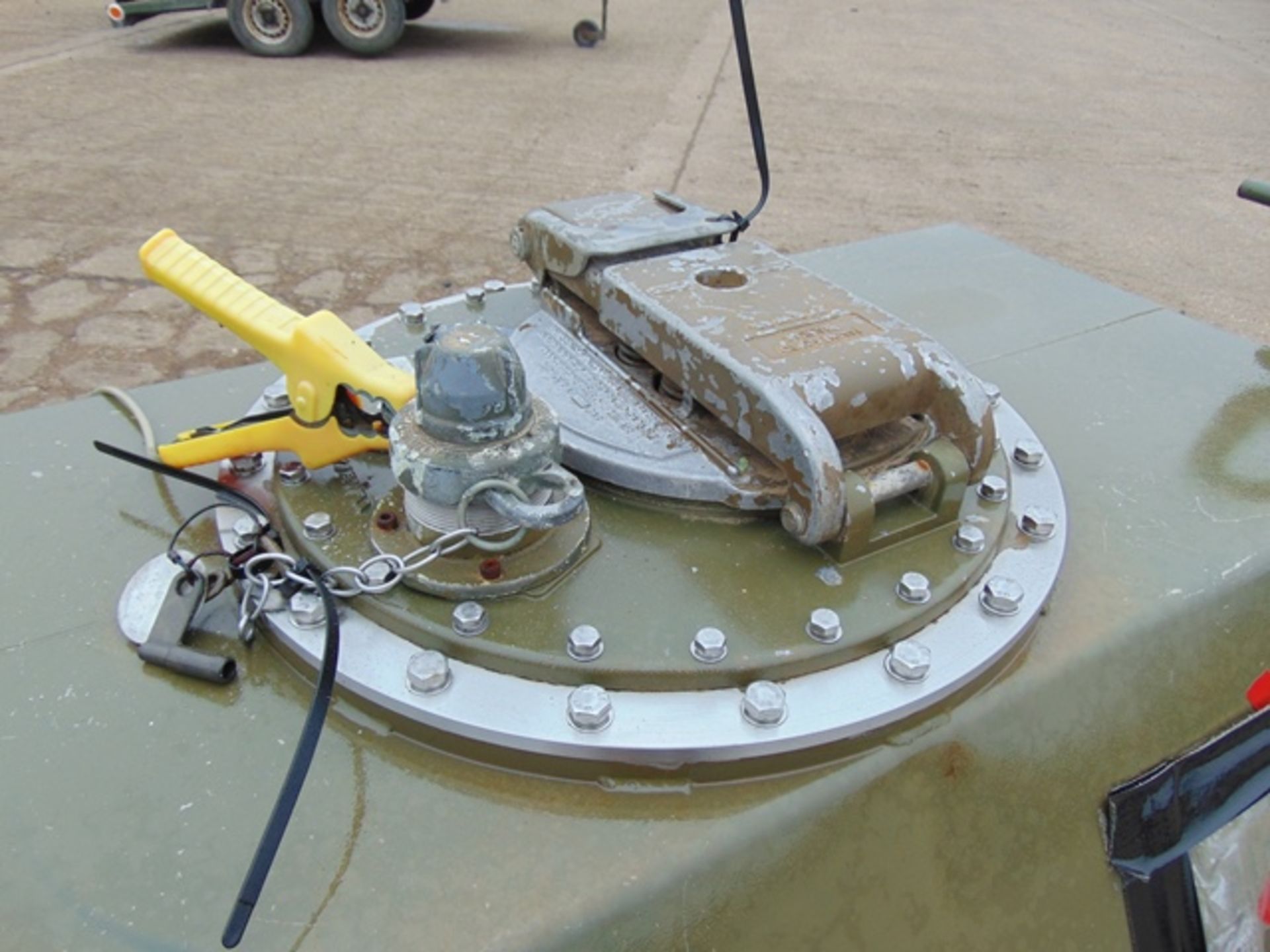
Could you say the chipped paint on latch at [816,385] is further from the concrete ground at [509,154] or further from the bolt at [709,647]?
the concrete ground at [509,154]

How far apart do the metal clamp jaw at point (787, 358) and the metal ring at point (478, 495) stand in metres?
0.18

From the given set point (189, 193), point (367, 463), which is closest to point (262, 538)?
point (367, 463)

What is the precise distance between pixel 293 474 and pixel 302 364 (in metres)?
0.11

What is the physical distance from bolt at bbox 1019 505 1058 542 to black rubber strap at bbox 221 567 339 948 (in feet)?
1.83

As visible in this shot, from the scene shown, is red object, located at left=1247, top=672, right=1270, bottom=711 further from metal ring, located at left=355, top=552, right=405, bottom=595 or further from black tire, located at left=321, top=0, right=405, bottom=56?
black tire, located at left=321, top=0, right=405, bottom=56

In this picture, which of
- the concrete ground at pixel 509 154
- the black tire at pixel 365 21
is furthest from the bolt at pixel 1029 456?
the black tire at pixel 365 21

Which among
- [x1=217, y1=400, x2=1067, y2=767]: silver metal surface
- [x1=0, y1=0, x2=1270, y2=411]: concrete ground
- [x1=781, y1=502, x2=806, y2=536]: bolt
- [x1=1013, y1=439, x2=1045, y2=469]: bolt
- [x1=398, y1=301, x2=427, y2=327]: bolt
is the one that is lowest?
[x1=0, y1=0, x2=1270, y2=411]: concrete ground

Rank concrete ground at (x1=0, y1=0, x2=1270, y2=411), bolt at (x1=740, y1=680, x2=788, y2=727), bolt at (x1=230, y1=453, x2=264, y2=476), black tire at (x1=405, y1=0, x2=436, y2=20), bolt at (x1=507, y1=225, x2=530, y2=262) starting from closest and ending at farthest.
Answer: bolt at (x1=740, y1=680, x2=788, y2=727) → bolt at (x1=230, y1=453, x2=264, y2=476) → bolt at (x1=507, y1=225, x2=530, y2=262) → concrete ground at (x1=0, y1=0, x2=1270, y2=411) → black tire at (x1=405, y1=0, x2=436, y2=20)

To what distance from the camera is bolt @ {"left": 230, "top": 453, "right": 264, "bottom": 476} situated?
82 centimetres

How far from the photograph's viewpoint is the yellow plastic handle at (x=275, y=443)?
74cm

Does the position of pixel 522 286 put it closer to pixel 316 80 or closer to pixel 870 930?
pixel 870 930

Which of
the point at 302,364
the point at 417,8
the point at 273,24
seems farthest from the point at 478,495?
the point at 417,8

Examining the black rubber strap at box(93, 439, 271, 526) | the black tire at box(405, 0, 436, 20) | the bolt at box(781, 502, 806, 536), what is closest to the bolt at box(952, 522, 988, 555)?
the bolt at box(781, 502, 806, 536)

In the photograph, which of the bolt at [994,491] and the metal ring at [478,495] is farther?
the bolt at [994,491]
